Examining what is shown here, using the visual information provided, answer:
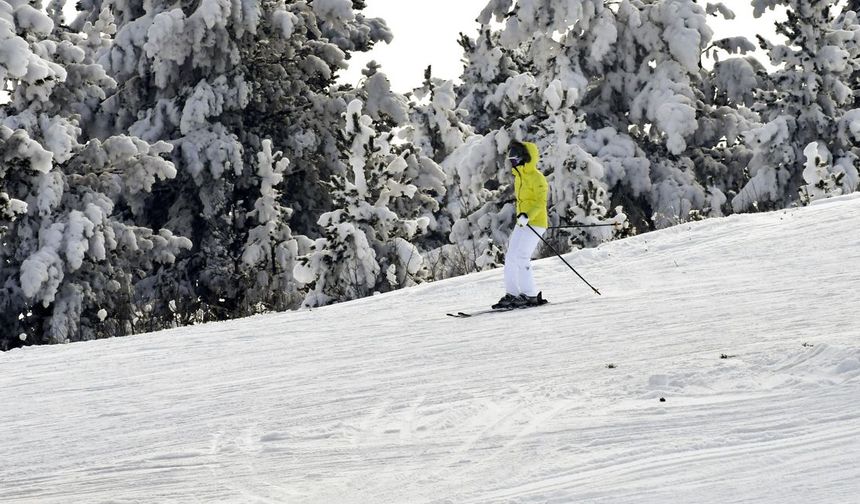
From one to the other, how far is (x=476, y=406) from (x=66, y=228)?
10126 millimetres

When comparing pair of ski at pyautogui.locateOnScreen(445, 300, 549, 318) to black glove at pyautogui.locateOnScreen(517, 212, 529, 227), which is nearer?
pair of ski at pyautogui.locateOnScreen(445, 300, 549, 318)

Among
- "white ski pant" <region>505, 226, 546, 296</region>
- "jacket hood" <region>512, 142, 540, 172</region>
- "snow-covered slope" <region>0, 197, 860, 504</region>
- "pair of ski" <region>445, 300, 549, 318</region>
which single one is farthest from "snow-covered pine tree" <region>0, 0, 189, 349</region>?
"jacket hood" <region>512, 142, 540, 172</region>

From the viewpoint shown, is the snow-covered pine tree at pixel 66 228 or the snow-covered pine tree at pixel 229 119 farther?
the snow-covered pine tree at pixel 229 119

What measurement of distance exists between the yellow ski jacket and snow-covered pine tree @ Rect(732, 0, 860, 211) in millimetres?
10982

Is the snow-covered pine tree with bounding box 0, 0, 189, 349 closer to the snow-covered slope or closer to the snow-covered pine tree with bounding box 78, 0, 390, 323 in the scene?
the snow-covered pine tree with bounding box 78, 0, 390, 323

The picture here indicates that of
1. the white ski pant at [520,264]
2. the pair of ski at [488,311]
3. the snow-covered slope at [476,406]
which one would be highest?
the white ski pant at [520,264]

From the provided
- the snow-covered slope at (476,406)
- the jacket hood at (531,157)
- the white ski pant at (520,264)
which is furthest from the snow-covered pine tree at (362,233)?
the jacket hood at (531,157)

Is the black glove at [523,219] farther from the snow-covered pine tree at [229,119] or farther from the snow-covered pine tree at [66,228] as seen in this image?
the snow-covered pine tree at [229,119]

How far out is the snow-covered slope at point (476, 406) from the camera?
4.74 m

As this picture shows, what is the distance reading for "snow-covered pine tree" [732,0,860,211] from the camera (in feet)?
66.1

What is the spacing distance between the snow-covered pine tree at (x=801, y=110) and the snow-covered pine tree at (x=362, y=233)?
8380mm

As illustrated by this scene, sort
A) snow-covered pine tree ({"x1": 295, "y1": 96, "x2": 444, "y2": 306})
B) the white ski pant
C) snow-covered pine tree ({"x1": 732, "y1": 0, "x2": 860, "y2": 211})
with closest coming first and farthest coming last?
the white ski pant
snow-covered pine tree ({"x1": 295, "y1": 96, "x2": 444, "y2": 306})
snow-covered pine tree ({"x1": 732, "y1": 0, "x2": 860, "y2": 211})

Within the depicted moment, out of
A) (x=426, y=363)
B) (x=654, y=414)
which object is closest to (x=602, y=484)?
(x=654, y=414)

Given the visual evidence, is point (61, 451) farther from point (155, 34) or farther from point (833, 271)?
point (155, 34)
